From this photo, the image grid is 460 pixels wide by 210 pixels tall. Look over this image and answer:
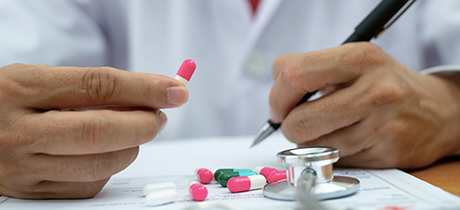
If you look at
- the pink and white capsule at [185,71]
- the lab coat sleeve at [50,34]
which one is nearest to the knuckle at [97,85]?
the pink and white capsule at [185,71]

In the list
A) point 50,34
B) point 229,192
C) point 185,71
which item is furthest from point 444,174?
point 50,34

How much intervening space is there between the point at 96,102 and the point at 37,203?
7.3 inches

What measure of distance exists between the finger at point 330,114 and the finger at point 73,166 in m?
0.35

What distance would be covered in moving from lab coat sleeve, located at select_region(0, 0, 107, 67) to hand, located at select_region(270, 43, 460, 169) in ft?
2.45

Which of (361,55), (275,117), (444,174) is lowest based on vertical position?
(444,174)

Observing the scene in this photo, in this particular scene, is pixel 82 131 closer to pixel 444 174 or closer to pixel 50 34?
pixel 444 174

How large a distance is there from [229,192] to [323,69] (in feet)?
0.94

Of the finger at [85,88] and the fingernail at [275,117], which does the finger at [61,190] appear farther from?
the fingernail at [275,117]

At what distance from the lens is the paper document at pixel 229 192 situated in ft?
1.40

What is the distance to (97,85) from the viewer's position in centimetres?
51

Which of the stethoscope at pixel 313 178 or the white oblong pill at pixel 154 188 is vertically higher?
the stethoscope at pixel 313 178

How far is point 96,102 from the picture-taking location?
1.72 feet

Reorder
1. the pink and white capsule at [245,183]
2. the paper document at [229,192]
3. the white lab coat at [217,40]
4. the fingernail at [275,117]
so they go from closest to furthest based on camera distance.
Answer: the paper document at [229,192] < the pink and white capsule at [245,183] < the fingernail at [275,117] < the white lab coat at [217,40]

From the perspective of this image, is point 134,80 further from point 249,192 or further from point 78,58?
point 78,58
